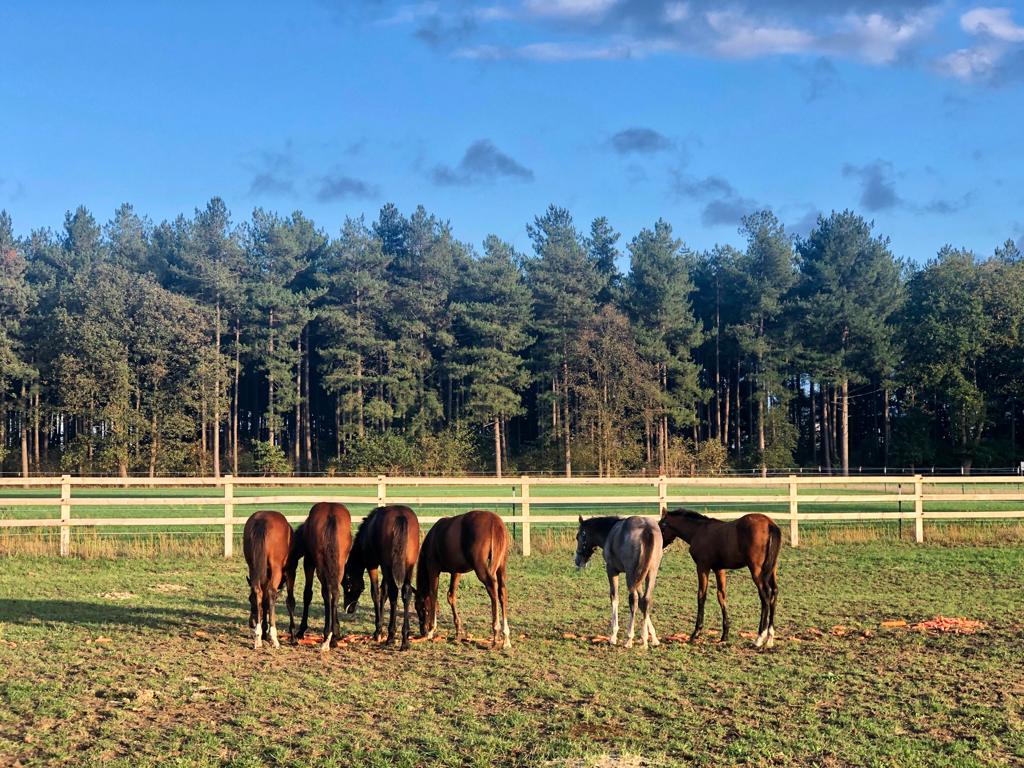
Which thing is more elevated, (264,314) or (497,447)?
(264,314)

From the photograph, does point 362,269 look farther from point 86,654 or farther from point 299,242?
point 86,654

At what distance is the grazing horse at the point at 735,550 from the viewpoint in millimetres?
9672

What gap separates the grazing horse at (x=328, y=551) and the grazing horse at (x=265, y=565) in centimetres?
27

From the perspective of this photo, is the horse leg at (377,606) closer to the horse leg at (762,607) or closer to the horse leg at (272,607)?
the horse leg at (272,607)

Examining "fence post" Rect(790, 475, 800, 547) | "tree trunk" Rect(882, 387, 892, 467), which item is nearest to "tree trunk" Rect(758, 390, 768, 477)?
"tree trunk" Rect(882, 387, 892, 467)

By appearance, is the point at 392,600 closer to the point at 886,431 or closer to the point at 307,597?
the point at 307,597

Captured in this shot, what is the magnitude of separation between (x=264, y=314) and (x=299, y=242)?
27.4ft

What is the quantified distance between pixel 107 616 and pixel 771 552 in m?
7.71

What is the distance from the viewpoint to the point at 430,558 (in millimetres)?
10266

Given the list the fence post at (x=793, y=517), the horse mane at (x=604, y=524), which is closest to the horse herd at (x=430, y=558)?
the horse mane at (x=604, y=524)

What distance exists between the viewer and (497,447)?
182 feet

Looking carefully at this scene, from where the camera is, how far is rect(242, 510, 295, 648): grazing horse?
953cm

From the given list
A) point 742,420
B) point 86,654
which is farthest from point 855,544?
point 742,420

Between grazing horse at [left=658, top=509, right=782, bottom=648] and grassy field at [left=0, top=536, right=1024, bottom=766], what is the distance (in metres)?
0.36
